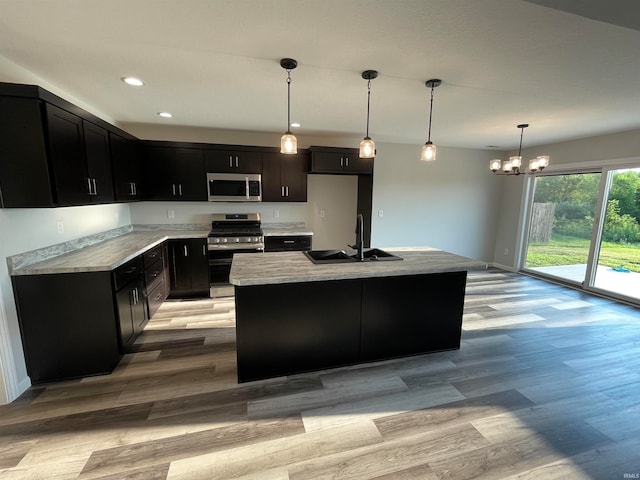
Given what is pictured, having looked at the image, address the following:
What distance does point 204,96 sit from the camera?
2873mm

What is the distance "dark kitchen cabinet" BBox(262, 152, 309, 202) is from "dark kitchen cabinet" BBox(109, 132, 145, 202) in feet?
5.48

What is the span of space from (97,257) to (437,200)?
539 cm

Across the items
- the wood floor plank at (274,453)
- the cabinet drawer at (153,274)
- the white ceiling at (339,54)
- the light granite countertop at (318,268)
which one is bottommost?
the wood floor plank at (274,453)

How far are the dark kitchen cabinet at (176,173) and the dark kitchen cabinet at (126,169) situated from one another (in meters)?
0.15

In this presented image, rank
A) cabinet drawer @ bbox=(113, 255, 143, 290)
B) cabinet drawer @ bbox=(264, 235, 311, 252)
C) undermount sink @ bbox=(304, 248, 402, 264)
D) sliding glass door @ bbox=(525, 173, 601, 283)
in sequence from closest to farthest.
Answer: cabinet drawer @ bbox=(113, 255, 143, 290) < undermount sink @ bbox=(304, 248, 402, 264) < cabinet drawer @ bbox=(264, 235, 311, 252) < sliding glass door @ bbox=(525, 173, 601, 283)

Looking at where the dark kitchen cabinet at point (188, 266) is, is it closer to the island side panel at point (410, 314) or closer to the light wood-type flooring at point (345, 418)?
the light wood-type flooring at point (345, 418)

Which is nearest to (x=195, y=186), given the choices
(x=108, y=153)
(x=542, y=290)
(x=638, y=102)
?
(x=108, y=153)

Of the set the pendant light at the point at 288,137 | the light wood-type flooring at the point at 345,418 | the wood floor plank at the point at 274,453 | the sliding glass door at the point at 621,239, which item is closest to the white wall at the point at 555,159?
the sliding glass door at the point at 621,239

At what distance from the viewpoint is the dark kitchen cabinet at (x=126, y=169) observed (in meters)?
3.13

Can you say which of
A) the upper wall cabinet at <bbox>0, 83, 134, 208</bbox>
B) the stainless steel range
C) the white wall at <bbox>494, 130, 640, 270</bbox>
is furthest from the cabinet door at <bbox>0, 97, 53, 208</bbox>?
the white wall at <bbox>494, 130, 640, 270</bbox>

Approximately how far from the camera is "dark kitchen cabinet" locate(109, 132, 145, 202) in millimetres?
3126

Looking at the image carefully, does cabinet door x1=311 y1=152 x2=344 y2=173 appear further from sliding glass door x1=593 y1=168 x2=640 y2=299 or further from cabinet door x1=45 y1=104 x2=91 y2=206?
sliding glass door x1=593 y1=168 x2=640 y2=299

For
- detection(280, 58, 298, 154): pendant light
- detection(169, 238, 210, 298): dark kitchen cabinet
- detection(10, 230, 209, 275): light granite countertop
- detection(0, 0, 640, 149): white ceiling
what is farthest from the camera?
detection(169, 238, 210, 298): dark kitchen cabinet

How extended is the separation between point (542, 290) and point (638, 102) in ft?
9.59
